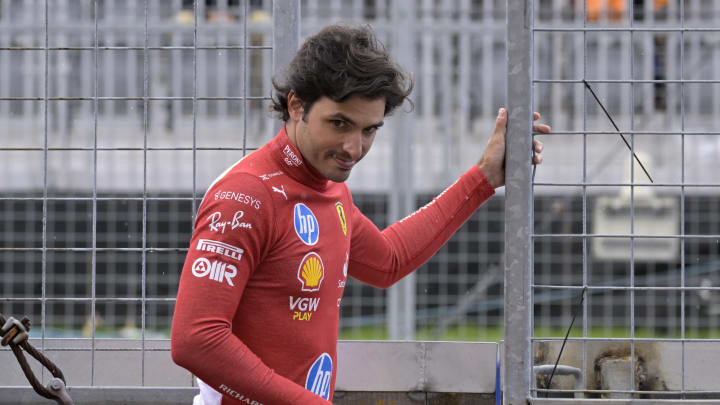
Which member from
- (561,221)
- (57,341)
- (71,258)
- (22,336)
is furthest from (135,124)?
(22,336)

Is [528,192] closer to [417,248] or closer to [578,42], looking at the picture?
[417,248]

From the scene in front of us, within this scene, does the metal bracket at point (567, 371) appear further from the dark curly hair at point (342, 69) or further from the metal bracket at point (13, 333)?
the metal bracket at point (13, 333)

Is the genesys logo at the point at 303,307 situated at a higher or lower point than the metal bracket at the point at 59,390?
higher

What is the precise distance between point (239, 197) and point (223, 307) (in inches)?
8.7

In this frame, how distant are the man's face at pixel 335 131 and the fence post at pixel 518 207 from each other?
0.41 meters

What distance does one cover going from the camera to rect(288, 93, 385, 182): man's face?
1921mm

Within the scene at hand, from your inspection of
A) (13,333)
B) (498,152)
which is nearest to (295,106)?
(498,152)

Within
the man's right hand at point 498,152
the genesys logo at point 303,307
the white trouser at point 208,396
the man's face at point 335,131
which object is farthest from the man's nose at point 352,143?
the white trouser at point 208,396

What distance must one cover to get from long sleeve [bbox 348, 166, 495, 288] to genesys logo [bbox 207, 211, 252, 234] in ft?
1.90

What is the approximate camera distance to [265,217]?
1872 mm

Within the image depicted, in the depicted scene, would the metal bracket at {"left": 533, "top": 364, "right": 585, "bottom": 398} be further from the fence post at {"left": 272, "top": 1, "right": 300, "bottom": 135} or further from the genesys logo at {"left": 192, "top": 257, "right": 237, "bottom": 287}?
the fence post at {"left": 272, "top": 1, "right": 300, "bottom": 135}

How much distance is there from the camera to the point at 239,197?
1.85 metres

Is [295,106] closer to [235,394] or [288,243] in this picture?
[288,243]

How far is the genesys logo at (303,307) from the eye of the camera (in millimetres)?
1959
